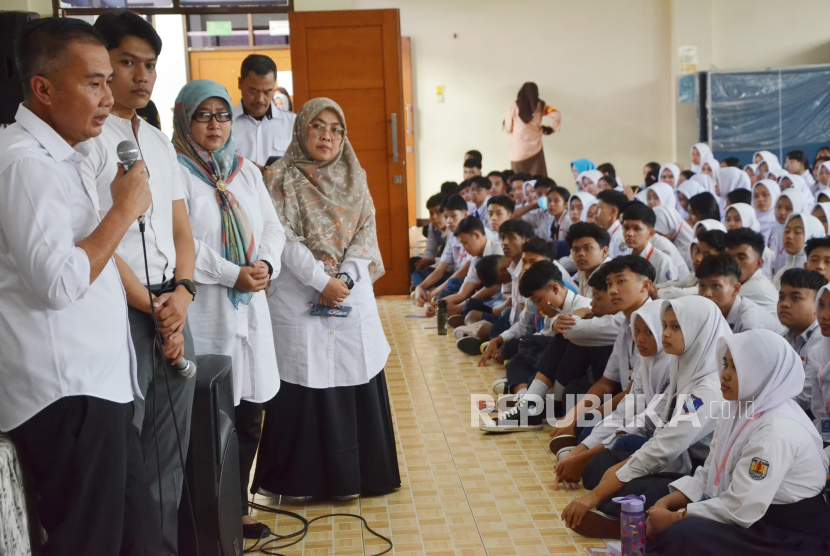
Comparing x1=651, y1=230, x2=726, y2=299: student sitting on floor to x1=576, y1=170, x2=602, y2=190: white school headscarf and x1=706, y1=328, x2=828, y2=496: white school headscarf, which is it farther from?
x1=576, y1=170, x2=602, y2=190: white school headscarf

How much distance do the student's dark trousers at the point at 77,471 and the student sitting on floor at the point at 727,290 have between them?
2.61 m

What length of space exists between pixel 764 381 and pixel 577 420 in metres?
1.22

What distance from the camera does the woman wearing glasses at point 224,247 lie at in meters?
2.40

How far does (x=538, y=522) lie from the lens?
9.11ft

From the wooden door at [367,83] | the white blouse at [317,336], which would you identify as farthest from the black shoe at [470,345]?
the white blouse at [317,336]

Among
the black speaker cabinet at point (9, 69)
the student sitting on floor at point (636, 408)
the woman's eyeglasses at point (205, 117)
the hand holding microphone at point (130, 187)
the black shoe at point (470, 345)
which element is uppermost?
the black speaker cabinet at point (9, 69)

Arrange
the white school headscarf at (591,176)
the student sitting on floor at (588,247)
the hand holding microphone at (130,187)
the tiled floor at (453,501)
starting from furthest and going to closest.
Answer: the white school headscarf at (591,176) < the student sitting on floor at (588,247) < the tiled floor at (453,501) < the hand holding microphone at (130,187)

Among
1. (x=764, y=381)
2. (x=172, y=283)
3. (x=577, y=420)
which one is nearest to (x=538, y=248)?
(x=577, y=420)

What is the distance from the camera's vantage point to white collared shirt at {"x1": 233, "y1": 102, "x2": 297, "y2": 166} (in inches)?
150

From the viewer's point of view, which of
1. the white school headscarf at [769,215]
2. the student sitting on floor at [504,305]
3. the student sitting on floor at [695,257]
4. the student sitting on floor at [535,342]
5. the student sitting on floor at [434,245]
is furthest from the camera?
the student sitting on floor at [434,245]

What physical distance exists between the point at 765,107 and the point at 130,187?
409 inches

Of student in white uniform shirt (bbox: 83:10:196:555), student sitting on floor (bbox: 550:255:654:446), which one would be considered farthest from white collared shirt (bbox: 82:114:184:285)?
student sitting on floor (bbox: 550:255:654:446)

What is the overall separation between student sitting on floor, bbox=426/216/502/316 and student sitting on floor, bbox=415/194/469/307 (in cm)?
30

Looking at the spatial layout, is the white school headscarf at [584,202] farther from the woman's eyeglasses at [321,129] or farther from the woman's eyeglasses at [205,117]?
the woman's eyeglasses at [205,117]
